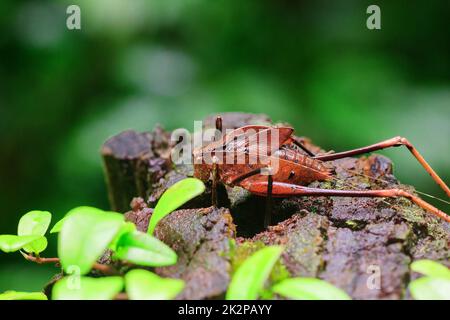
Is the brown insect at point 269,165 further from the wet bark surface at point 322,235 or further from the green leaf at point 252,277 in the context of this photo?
the green leaf at point 252,277

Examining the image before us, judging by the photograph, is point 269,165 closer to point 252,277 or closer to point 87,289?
point 252,277

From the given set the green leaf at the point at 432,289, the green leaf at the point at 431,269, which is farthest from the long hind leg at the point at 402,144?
the green leaf at the point at 432,289

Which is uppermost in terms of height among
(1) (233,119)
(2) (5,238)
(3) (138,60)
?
(3) (138,60)

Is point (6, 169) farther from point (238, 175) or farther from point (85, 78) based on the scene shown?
point (238, 175)

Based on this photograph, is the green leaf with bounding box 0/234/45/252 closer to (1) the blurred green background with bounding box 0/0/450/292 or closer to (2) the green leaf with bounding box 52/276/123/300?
(2) the green leaf with bounding box 52/276/123/300

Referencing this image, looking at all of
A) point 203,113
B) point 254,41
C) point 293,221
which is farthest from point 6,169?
point 293,221

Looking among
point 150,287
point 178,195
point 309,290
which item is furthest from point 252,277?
point 178,195
